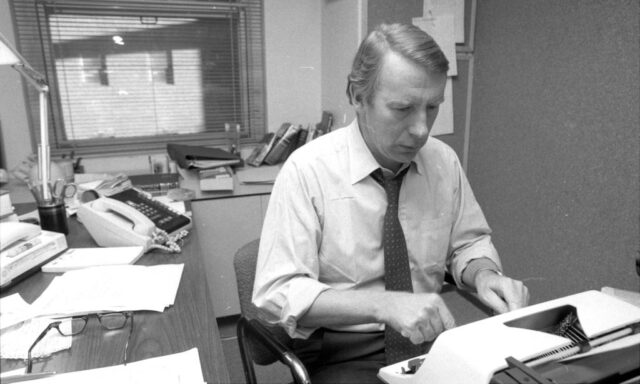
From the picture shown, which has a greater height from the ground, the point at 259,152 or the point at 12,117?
the point at 12,117

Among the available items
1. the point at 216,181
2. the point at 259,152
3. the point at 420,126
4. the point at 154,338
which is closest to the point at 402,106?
the point at 420,126

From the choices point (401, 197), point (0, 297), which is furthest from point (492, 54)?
point (0, 297)

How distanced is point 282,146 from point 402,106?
4.89 feet

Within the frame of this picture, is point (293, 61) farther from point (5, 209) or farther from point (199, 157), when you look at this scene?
point (5, 209)

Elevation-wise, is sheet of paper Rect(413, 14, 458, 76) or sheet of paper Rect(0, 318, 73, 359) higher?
sheet of paper Rect(413, 14, 458, 76)

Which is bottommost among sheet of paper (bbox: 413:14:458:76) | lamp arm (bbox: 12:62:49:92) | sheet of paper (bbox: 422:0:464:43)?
lamp arm (bbox: 12:62:49:92)

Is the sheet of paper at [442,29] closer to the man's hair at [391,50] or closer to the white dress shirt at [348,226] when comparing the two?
the white dress shirt at [348,226]

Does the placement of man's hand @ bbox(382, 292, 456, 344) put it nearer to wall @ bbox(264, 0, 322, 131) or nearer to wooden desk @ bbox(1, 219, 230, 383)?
wooden desk @ bbox(1, 219, 230, 383)

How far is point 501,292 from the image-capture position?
1.03m

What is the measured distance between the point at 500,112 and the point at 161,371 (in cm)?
191

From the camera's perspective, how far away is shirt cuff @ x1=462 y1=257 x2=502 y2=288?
117 centimetres

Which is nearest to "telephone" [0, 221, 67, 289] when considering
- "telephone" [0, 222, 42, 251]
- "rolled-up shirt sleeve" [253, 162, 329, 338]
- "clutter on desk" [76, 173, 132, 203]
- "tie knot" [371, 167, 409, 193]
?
"telephone" [0, 222, 42, 251]

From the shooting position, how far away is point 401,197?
3.91 feet

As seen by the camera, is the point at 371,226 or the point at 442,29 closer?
the point at 371,226
